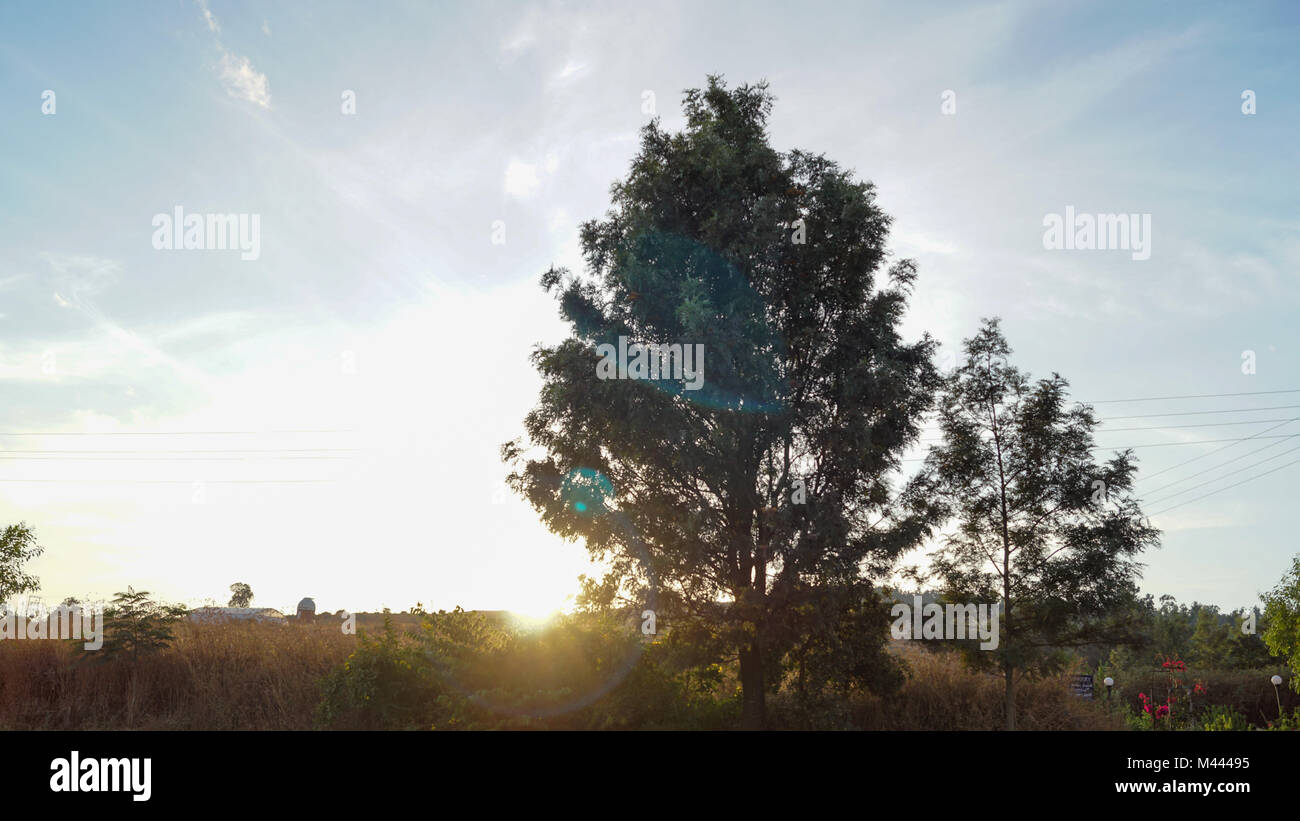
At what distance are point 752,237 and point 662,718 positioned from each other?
1102cm

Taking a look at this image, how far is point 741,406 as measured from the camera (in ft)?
59.6

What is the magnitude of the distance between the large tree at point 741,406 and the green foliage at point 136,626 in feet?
37.3

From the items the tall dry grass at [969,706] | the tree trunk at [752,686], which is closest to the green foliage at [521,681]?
the tree trunk at [752,686]

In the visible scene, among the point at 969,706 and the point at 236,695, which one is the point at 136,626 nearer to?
the point at 236,695

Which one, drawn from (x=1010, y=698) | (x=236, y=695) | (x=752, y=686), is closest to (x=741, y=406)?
(x=752, y=686)

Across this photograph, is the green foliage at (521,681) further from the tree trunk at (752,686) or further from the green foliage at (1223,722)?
the green foliage at (1223,722)

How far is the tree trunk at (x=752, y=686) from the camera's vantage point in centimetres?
1852

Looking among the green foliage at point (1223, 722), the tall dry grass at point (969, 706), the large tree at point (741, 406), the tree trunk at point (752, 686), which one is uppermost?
the large tree at point (741, 406)

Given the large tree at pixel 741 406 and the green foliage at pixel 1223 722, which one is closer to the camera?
the large tree at pixel 741 406

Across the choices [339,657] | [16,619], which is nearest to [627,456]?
[339,657]

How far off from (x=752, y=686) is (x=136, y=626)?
16945 mm

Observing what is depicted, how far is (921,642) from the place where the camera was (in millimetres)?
20562
